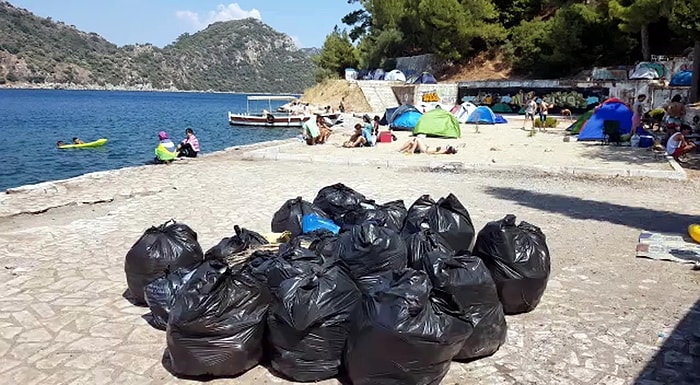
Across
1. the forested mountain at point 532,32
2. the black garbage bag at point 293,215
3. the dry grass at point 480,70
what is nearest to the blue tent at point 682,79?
the forested mountain at point 532,32

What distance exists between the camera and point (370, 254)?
4.57 meters

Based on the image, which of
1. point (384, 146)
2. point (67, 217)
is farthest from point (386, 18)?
point (67, 217)

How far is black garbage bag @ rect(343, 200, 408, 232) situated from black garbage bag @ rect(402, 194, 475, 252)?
6.2 inches

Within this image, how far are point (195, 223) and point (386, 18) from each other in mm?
52690

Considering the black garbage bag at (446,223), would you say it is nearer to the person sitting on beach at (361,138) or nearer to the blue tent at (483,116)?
the person sitting on beach at (361,138)

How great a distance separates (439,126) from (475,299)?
17.5 m

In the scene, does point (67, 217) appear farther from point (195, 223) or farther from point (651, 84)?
point (651, 84)

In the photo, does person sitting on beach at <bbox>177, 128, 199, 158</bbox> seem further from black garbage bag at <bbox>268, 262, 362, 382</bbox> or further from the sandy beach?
black garbage bag at <bbox>268, 262, 362, 382</bbox>

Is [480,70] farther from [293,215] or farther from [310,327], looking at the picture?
[310,327]

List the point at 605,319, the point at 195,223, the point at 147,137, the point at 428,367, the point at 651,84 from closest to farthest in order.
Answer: the point at 428,367 < the point at 605,319 < the point at 195,223 < the point at 651,84 < the point at 147,137

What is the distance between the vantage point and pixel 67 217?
8.66 meters

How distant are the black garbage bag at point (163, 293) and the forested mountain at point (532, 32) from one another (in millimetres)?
34902

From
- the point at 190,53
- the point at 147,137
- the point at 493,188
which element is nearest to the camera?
the point at 493,188

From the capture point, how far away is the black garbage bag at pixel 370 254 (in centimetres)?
456
